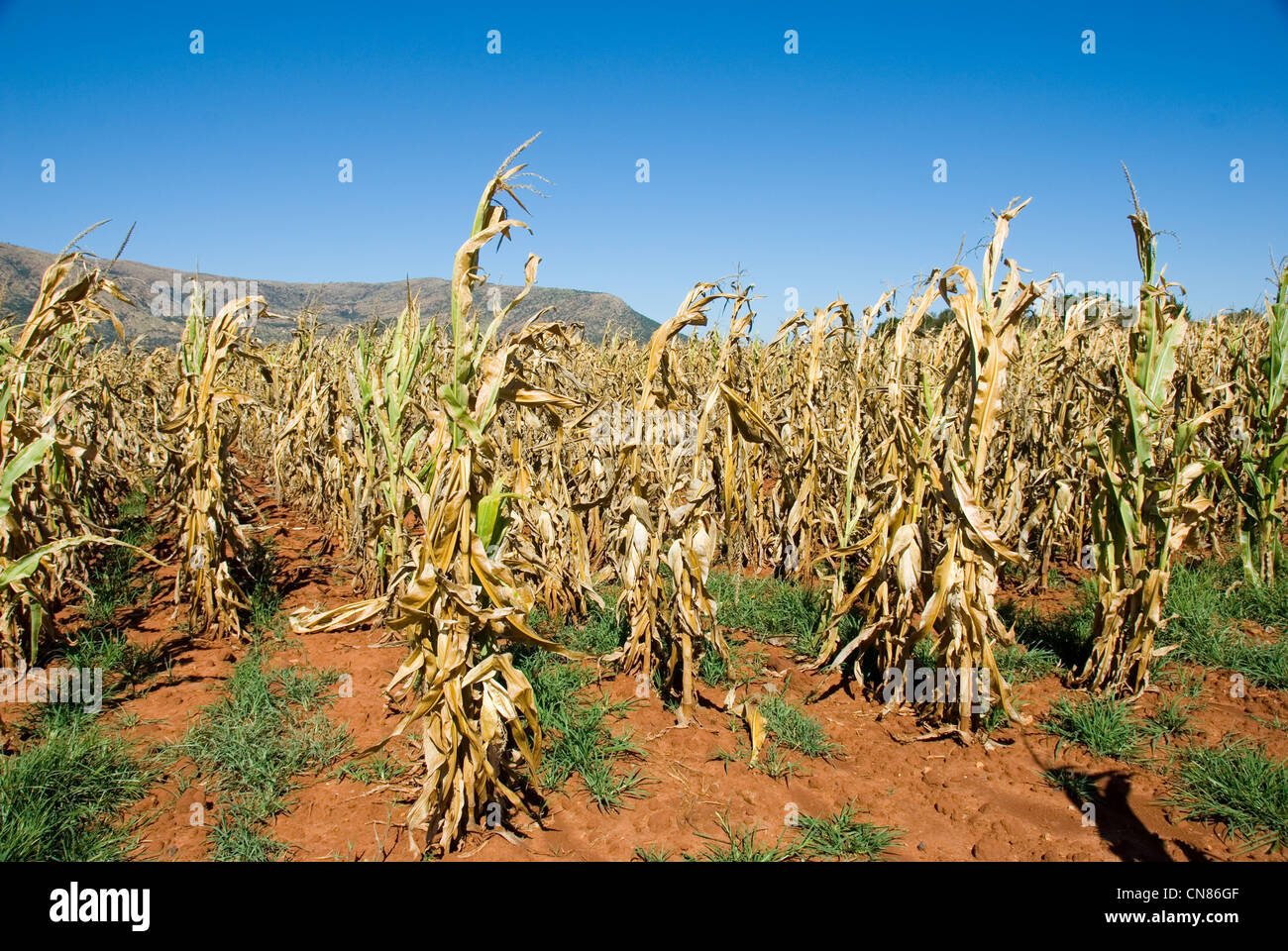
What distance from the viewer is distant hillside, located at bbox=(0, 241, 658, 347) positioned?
4887mm

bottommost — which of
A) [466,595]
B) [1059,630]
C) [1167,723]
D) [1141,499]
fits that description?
[1167,723]

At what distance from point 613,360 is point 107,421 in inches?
227

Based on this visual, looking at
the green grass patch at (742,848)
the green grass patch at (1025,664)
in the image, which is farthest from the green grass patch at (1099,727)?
the green grass patch at (742,848)

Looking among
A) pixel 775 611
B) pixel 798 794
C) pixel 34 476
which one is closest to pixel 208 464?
pixel 34 476

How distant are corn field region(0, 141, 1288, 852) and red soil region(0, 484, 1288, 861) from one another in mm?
175

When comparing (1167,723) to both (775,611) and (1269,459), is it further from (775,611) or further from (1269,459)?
(1269,459)

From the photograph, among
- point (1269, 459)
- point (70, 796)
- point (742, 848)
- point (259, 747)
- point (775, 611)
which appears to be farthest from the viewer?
point (775, 611)

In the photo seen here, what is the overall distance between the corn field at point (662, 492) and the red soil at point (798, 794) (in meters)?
0.17

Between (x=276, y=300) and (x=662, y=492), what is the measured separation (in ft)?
270

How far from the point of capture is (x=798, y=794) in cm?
313

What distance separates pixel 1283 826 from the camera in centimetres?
276

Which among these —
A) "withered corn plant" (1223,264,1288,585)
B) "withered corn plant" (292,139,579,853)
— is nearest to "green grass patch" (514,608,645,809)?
"withered corn plant" (292,139,579,853)

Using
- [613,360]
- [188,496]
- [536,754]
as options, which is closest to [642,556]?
[536,754]

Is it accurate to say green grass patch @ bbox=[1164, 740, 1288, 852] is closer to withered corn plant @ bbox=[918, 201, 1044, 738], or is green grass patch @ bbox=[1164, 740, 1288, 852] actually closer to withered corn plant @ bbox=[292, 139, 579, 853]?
withered corn plant @ bbox=[918, 201, 1044, 738]
